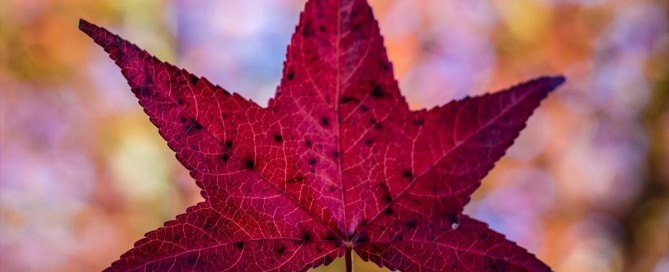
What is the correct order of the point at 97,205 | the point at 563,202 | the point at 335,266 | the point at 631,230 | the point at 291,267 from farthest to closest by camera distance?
the point at 563,202
the point at 97,205
the point at 631,230
the point at 335,266
the point at 291,267

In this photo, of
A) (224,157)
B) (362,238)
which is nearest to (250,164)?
(224,157)

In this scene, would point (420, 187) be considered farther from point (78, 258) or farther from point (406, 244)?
point (78, 258)

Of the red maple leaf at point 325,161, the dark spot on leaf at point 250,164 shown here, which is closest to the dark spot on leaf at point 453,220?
the red maple leaf at point 325,161

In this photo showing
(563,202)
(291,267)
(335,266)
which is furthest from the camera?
(563,202)

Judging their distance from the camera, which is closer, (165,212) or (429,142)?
(429,142)

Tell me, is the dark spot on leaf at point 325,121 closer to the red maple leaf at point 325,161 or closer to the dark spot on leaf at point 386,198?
the red maple leaf at point 325,161

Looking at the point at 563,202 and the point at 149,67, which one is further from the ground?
the point at 563,202

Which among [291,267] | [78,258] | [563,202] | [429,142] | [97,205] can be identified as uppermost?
[563,202]

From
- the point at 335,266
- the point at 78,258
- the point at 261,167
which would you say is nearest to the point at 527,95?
the point at 261,167
